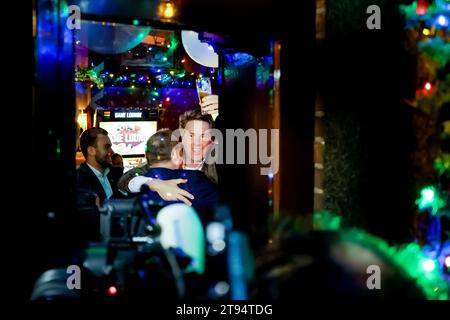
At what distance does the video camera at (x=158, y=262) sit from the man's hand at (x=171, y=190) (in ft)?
4.50

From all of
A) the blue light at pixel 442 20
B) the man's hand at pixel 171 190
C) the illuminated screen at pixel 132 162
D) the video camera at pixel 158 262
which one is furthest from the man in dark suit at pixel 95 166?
the illuminated screen at pixel 132 162

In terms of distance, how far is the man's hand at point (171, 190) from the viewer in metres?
3.96

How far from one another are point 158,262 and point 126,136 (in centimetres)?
801

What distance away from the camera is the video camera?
202 centimetres

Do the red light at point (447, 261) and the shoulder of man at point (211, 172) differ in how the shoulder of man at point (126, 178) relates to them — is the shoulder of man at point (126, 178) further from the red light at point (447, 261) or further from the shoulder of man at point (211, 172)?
the red light at point (447, 261)

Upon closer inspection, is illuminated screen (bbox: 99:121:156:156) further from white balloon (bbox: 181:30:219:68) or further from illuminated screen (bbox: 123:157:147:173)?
white balloon (bbox: 181:30:219:68)

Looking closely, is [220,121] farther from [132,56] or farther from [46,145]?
[132,56]

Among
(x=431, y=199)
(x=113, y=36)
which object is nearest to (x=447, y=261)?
(x=431, y=199)

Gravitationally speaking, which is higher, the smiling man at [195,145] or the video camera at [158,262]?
the smiling man at [195,145]

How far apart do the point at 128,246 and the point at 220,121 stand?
2.41 metres

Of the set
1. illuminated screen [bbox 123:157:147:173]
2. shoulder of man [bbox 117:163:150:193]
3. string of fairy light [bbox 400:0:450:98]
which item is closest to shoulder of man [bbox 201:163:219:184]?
shoulder of man [bbox 117:163:150:193]

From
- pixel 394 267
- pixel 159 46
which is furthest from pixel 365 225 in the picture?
pixel 159 46
